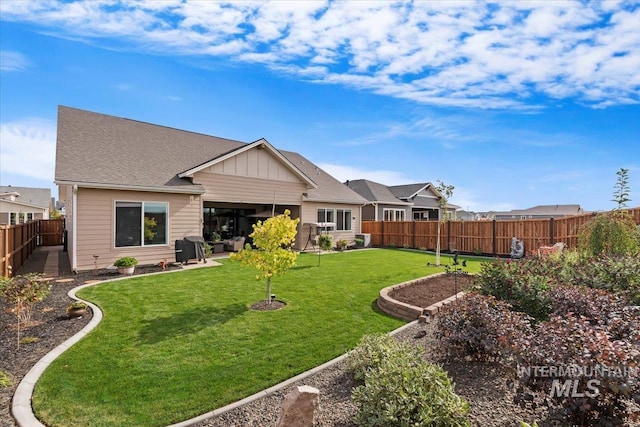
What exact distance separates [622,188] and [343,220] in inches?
513

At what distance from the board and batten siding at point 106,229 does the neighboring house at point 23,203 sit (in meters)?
22.1

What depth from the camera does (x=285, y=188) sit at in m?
17.0

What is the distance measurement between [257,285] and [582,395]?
7533 mm

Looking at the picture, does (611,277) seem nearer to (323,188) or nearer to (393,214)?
(323,188)

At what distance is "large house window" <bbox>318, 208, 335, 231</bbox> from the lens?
1902cm

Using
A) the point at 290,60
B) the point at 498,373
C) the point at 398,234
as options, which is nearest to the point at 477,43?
the point at 290,60

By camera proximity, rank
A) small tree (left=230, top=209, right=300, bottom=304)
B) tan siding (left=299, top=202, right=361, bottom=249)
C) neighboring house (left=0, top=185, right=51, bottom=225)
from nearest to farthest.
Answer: small tree (left=230, top=209, right=300, bottom=304) → tan siding (left=299, top=202, right=361, bottom=249) → neighboring house (left=0, top=185, right=51, bottom=225)

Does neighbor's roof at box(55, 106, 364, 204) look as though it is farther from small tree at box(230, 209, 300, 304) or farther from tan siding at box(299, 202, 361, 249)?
small tree at box(230, 209, 300, 304)

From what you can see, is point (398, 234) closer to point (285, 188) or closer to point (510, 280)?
point (285, 188)

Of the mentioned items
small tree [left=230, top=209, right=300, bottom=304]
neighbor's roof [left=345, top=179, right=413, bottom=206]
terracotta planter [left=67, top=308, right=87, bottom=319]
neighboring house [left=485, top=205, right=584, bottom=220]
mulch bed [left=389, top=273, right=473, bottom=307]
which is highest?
neighbor's roof [left=345, top=179, right=413, bottom=206]

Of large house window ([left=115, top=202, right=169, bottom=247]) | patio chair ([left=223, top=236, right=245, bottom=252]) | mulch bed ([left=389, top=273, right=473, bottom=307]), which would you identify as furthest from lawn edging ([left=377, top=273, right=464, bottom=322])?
patio chair ([left=223, top=236, right=245, bottom=252])

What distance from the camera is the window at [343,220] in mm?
20016

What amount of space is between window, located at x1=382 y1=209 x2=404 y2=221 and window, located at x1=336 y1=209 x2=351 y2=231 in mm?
6323

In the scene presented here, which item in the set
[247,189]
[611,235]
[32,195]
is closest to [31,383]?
[247,189]
